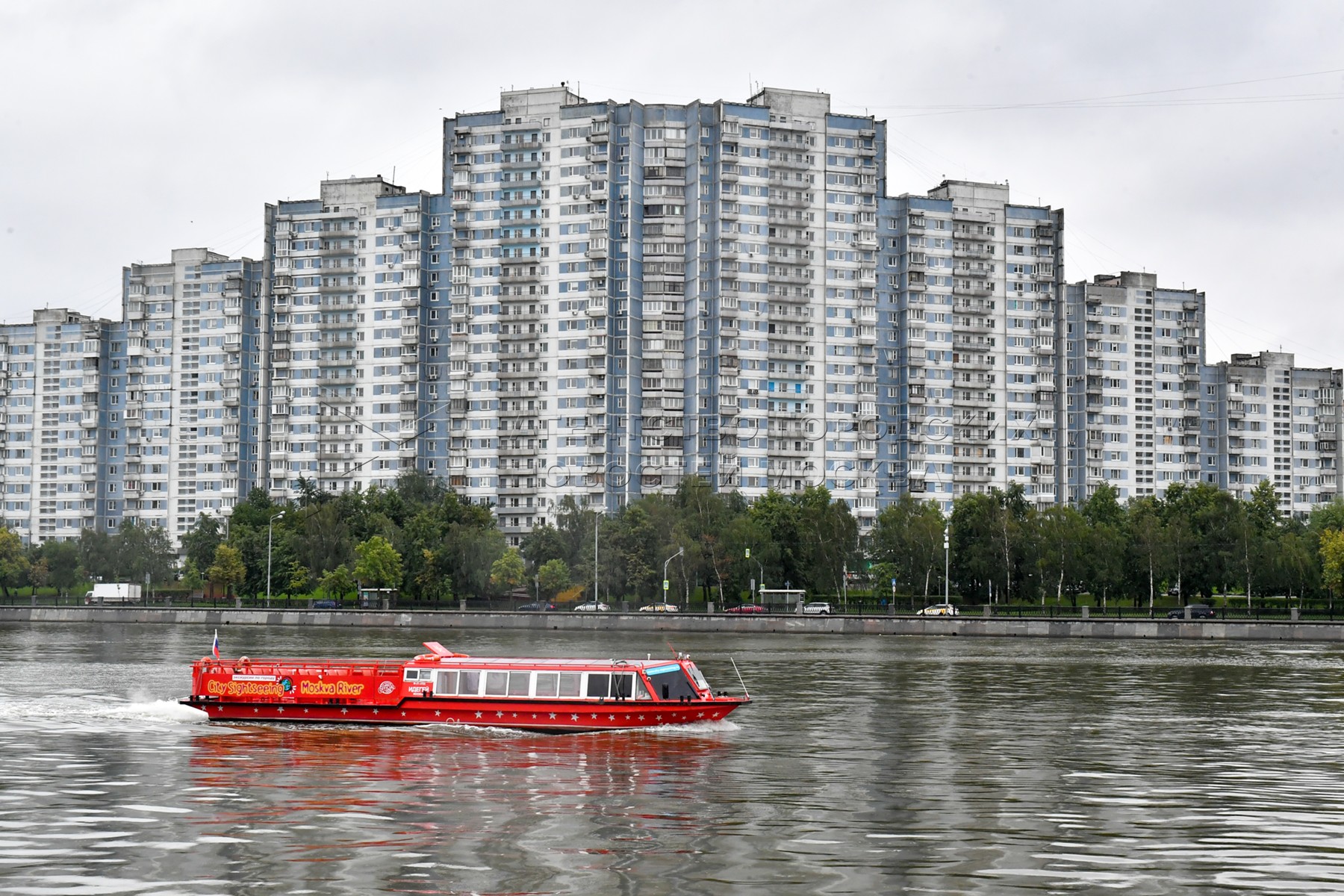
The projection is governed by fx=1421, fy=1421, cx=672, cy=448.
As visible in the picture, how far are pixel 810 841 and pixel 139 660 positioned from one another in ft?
213

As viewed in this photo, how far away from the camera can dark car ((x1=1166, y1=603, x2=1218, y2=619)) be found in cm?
13062

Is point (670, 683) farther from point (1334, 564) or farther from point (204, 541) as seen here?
point (204, 541)

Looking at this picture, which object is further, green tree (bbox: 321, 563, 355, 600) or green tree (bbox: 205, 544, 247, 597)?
green tree (bbox: 205, 544, 247, 597)

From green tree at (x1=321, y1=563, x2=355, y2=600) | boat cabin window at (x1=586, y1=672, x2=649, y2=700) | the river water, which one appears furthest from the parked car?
boat cabin window at (x1=586, y1=672, x2=649, y2=700)

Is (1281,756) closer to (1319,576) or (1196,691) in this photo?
(1196,691)

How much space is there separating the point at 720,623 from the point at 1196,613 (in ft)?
150

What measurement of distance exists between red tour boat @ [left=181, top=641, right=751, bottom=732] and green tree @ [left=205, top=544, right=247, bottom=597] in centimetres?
12548

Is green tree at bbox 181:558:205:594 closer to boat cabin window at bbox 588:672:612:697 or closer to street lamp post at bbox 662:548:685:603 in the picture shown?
street lamp post at bbox 662:548:685:603

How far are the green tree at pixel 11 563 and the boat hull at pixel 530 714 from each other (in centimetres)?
15823

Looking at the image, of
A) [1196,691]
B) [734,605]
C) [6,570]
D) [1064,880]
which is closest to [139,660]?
[1196,691]

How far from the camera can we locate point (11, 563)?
623 ft

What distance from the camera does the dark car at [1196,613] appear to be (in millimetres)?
130625

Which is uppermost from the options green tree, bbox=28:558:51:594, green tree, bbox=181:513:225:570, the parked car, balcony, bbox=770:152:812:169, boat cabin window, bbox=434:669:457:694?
balcony, bbox=770:152:812:169

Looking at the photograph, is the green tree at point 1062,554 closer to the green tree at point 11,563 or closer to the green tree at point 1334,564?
the green tree at point 1334,564
